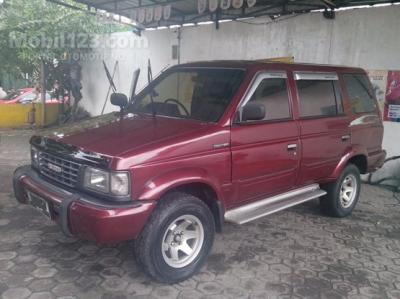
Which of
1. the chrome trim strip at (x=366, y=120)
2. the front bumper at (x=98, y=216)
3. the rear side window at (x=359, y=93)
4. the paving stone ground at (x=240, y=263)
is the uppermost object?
the rear side window at (x=359, y=93)

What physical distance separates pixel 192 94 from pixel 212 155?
0.86m

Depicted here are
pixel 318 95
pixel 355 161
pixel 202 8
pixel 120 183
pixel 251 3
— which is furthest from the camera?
pixel 202 8

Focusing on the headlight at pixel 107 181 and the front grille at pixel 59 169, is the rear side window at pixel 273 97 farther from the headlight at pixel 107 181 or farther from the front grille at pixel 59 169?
the front grille at pixel 59 169

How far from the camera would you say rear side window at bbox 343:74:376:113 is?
4902mm

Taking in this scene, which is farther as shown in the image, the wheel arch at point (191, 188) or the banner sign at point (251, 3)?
the banner sign at point (251, 3)

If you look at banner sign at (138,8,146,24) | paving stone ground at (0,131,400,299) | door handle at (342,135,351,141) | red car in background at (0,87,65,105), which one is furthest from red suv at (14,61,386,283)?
red car in background at (0,87,65,105)

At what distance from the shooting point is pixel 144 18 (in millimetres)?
8578

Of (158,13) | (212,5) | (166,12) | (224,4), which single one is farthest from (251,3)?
(158,13)

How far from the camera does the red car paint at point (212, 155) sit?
2.95 meters

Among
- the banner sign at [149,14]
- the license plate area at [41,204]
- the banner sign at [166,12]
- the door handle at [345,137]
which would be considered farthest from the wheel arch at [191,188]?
the banner sign at [149,14]

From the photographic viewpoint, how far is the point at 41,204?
3324 mm

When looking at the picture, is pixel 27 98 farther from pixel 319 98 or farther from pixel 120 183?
pixel 120 183

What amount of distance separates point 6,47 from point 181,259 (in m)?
8.78

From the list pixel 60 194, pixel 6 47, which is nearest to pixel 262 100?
pixel 60 194
